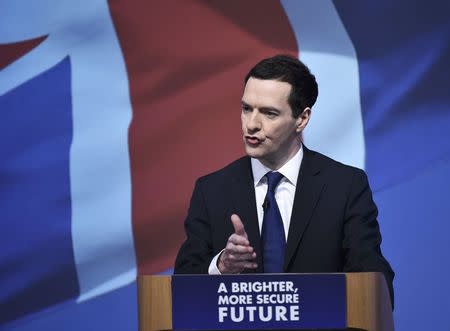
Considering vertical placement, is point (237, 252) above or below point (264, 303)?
above

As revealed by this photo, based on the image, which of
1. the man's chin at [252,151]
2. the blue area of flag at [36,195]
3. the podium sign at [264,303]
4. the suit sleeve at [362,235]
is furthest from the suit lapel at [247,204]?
the blue area of flag at [36,195]

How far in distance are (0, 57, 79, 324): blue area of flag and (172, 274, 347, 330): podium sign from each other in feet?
5.29

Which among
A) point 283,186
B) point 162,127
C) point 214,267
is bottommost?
point 214,267

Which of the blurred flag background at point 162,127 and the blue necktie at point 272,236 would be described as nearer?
the blue necktie at point 272,236

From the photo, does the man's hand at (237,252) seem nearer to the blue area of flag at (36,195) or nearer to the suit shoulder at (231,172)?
the suit shoulder at (231,172)

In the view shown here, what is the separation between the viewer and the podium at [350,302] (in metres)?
1.91

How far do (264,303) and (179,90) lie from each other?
1737mm

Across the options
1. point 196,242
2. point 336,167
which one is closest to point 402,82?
point 336,167

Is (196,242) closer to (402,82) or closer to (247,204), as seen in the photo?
(247,204)

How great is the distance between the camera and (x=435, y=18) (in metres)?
3.43

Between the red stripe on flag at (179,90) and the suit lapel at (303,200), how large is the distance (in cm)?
91

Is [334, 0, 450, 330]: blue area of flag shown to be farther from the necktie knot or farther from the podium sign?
the podium sign

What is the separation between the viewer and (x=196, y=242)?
2521mm

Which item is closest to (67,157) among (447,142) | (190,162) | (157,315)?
(190,162)
